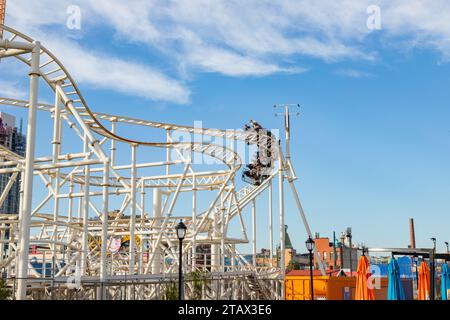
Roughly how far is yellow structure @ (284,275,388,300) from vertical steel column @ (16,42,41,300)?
14.2 m

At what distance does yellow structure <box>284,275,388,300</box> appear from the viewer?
2466 cm

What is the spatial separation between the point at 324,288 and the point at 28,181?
15000mm

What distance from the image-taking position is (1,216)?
81.8 ft

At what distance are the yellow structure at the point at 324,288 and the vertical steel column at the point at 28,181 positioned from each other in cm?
1416

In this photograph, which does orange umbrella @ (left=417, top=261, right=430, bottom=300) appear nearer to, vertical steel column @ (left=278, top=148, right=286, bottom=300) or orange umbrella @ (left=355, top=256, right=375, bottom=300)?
orange umbrella @ (left=355, top=256, right=375, bottom=300)

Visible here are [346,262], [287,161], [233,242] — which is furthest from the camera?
[346,262]

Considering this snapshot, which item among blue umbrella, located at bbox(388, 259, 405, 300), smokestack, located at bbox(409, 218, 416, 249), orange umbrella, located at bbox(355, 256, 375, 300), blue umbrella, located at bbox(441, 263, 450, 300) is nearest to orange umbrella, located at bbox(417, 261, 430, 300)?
blue umbrella, located at bbox(441, 263, 450, 300)

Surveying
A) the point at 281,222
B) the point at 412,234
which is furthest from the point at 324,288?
the point at 412,234

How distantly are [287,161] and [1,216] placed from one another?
17.4 metres

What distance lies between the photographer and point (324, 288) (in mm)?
24781

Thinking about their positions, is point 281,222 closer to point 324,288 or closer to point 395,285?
point 324,288

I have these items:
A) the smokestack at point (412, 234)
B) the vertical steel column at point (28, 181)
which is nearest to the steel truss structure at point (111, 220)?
the vertical steel column at point (28, 181)
